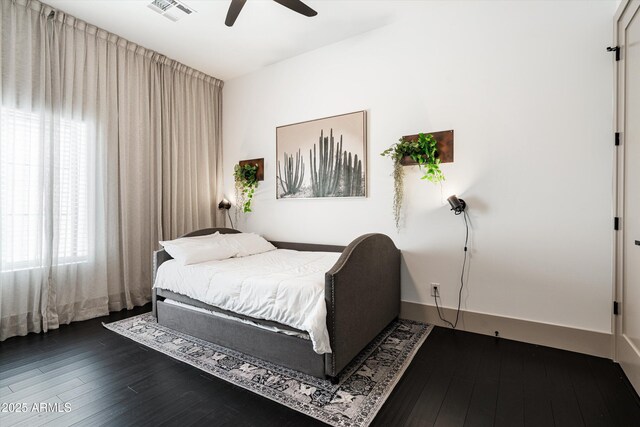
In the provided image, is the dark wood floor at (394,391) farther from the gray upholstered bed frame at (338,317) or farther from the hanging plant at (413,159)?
the hanging plant at (413,159)

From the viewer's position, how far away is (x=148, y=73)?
354cm

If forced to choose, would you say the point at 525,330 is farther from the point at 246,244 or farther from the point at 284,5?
the point at 284,5

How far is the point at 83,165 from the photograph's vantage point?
3.01 metres

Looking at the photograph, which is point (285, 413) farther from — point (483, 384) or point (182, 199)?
point (182, 199)

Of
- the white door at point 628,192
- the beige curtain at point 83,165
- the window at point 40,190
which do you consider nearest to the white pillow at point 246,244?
the beige curtain at point 83,165

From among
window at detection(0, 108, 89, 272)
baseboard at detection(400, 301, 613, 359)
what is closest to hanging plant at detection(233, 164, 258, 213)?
window at detection(0, 108, 89, 272)

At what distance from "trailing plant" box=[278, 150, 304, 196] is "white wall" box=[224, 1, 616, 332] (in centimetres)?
51

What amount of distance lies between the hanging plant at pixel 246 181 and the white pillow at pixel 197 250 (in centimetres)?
95

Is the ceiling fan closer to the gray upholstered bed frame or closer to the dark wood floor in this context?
the gray upholstered bed frame

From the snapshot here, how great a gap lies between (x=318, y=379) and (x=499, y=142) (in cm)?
234

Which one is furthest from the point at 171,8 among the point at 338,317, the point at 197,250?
the point at 338,317

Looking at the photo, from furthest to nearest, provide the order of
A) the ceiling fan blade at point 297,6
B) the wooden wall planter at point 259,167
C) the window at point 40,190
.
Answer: the wooden wall planter at point 259,167 < the window at point 40,190 < the ceiling fan blade at point 297,6

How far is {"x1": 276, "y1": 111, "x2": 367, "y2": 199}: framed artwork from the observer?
320 cm

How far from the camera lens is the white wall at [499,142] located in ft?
7.30
